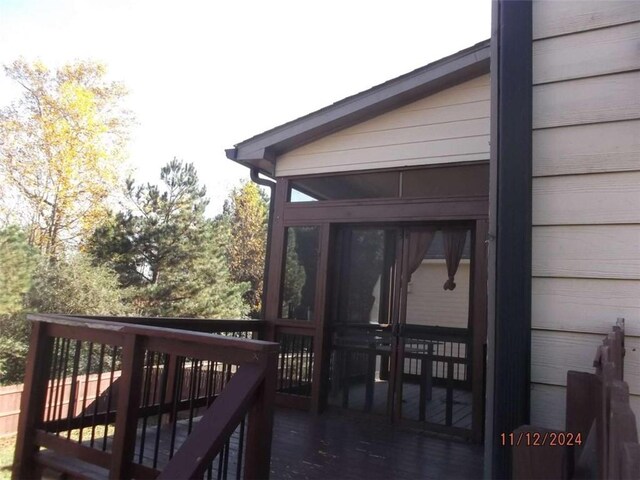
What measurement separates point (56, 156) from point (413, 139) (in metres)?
15.7

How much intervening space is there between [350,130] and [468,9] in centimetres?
148

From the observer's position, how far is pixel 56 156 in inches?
646

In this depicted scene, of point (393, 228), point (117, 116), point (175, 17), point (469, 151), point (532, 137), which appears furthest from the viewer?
point (117, 116)

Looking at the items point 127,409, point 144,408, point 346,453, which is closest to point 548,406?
point 127,409

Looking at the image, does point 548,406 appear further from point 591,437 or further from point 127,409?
point 127,409

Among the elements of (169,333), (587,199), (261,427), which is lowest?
(261,427)

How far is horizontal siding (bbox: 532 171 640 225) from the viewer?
155 cm

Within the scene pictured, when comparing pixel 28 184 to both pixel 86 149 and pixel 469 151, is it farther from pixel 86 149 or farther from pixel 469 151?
pixel 469 151

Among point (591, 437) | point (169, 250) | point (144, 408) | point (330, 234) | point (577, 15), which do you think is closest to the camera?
point (591, 437)

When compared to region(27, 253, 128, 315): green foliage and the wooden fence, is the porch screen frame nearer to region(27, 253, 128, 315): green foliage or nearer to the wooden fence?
the wooden fence

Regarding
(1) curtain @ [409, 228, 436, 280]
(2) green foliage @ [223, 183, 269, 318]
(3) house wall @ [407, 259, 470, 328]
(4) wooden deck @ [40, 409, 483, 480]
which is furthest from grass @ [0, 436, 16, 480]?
(2) green foliage @ [223, 183, 269, 318]

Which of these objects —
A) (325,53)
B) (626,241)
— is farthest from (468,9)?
(325,53)

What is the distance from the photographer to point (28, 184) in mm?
15922

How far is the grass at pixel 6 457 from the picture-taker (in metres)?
5.18
